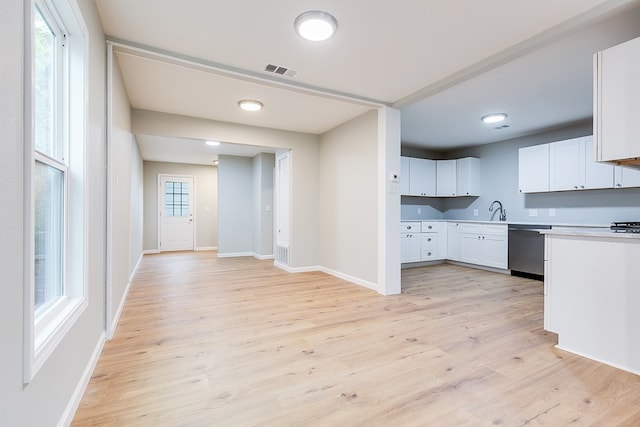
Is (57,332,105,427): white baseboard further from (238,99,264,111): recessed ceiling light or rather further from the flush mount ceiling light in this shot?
(238,99,264,111): recessed ceiling light

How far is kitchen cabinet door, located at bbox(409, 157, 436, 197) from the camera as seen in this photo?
624cm

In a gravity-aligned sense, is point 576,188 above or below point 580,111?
below

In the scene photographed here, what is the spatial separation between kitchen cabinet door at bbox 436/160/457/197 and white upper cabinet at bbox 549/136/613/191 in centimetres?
176

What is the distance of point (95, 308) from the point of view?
84.3 inches

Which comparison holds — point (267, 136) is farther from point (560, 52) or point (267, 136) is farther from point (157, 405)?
point (157, 405)

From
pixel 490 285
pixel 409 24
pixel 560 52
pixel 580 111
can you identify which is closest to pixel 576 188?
Result: pixel 580 111

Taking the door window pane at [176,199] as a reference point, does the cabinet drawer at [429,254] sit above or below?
below

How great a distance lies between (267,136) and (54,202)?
3705 mm

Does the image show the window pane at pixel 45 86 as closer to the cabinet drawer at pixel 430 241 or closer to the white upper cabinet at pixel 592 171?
the cabinet drawer at pixel 430 241

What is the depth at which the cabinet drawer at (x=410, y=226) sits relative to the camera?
18.8 ft

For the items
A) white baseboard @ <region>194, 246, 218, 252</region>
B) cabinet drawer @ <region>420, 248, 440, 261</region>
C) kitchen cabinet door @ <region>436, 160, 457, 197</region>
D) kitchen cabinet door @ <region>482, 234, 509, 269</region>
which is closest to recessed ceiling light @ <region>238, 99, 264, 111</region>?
cabinet drawer @ <region>420, 248, 440, 261</region>

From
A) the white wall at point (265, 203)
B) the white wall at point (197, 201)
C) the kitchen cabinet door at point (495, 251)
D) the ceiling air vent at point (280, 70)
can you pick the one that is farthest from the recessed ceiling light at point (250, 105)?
the white wall at point (197, 201)

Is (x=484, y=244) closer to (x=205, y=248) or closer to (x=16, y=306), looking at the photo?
(x=16, y=306)

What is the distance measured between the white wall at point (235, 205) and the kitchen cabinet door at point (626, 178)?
6610 mm
